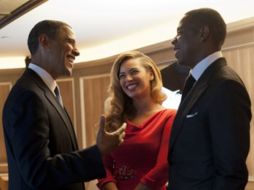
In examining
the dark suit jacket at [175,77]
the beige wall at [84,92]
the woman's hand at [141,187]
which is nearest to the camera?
the woman's hand at [141,187]

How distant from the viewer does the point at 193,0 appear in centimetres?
339

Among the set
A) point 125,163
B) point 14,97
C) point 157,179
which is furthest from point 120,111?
point 14,97

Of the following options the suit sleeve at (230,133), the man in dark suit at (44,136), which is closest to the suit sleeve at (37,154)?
the man in dark suit at (44,136)

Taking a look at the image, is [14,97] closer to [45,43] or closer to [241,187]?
[45,43]

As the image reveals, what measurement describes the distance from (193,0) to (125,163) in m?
1.80

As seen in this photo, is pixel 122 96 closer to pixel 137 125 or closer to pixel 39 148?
pixel 137 125

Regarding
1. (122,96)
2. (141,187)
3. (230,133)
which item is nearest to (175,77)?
(122,96)

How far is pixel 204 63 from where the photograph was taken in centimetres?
157

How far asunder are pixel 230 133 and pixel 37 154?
63cm

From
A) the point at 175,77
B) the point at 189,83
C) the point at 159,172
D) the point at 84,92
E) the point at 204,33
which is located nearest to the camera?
the point at 204,33

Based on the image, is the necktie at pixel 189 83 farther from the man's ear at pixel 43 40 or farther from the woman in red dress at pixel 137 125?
the man's ear at pixel 43 40

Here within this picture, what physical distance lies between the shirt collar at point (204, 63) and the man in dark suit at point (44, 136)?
1.15 ft

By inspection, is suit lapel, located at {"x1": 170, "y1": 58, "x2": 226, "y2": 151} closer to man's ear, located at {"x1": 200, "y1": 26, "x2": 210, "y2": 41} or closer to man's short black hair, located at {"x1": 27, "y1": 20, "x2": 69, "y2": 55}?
man's ear, located at {"x1": 200, "y1": 26, "x2": 210, "y2": 41}

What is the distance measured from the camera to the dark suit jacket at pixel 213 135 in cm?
135
